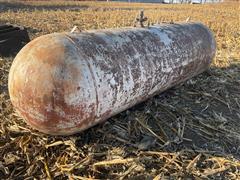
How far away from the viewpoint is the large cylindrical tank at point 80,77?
3172 millimetres

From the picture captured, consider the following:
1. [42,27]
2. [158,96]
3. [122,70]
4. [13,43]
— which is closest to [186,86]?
[158,96]

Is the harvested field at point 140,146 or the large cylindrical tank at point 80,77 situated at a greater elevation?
the large cylindrical tank at point 80,77

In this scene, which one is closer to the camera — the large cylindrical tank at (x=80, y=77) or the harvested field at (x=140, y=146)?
the large cylindrical tank at (x=80, y=77)

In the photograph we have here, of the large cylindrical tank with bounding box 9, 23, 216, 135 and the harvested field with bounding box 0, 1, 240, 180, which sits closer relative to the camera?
the large cylindrical tank with bounding box 9, 23, 216, 135

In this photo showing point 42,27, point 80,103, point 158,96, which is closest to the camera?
point 80,103

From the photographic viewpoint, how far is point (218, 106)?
209 inches

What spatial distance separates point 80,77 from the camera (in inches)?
127

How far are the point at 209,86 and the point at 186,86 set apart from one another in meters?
0.46

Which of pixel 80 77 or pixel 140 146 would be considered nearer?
pixel 80 77

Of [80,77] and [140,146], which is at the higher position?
[80,77]

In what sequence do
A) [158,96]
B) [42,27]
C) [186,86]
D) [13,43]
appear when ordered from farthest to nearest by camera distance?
[42,27]
[13,43]
[186,86]
[158,96]

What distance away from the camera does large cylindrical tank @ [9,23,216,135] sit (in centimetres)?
317

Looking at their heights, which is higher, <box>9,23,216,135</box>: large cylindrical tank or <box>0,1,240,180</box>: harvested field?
<box>9,23,216,135</box>: large cylindrical tank

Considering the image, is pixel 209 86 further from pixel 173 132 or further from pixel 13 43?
pixel 13 43
